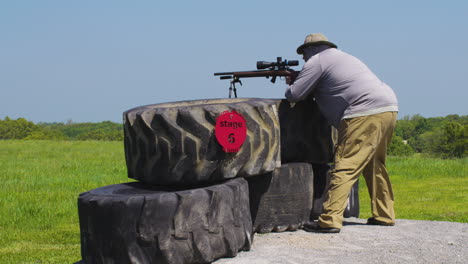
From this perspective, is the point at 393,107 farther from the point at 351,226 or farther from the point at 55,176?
the point at 55,176

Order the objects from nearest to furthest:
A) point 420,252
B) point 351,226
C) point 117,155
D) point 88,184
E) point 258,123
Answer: point 420,252, point 258,123, point 351,226, point 88,184, point 117,155

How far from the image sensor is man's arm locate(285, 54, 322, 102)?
5281mm

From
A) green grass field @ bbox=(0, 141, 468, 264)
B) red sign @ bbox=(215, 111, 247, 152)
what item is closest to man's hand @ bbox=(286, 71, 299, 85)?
red sign @ bbox=(215, 111, 247, 152)

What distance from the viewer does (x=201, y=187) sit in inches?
190

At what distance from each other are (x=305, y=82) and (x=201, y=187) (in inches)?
55.0

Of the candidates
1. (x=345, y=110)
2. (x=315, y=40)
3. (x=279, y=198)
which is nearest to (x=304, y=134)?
(x=345, y=110)

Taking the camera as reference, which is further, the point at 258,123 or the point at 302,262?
the point at 258,123

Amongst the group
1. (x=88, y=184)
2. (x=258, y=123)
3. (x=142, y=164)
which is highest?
(x=258, y=123)

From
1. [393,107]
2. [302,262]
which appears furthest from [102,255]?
[393,107]

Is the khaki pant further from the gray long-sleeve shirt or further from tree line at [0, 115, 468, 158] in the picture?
tree line at [0, 115, 468, 158]

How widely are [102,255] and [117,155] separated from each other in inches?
586

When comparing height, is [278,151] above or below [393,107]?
below

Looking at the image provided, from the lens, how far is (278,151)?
16.6ft

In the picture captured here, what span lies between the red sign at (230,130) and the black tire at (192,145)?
47mm
